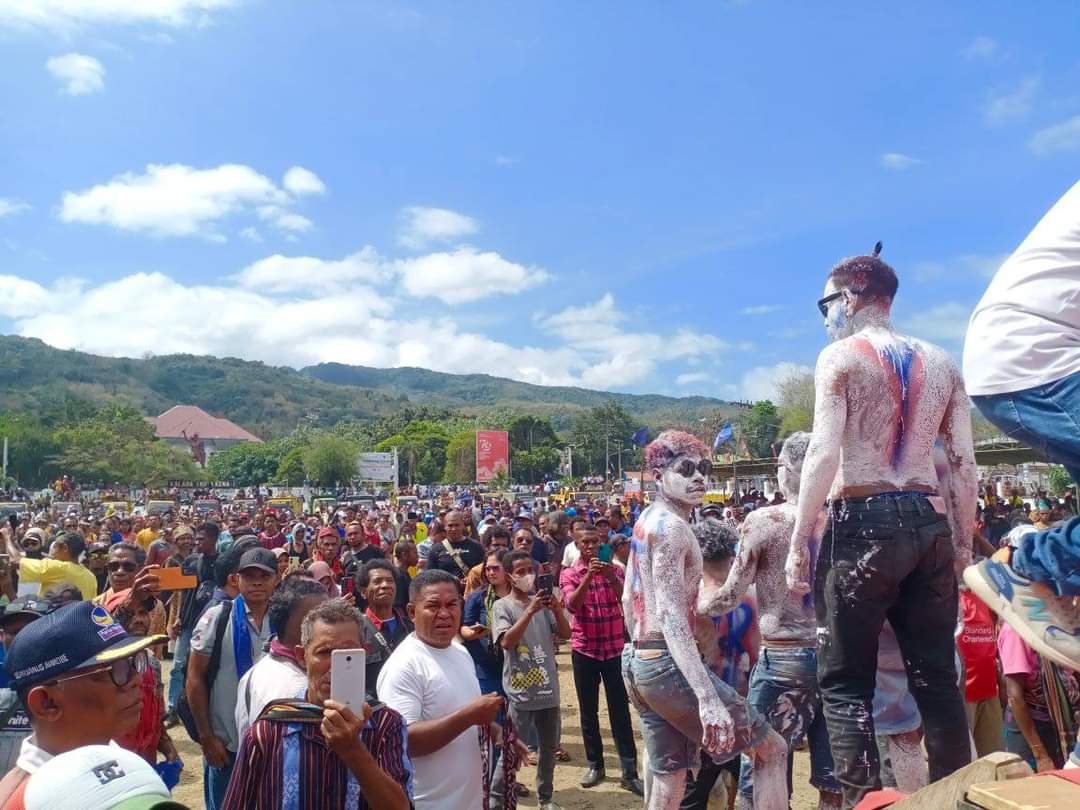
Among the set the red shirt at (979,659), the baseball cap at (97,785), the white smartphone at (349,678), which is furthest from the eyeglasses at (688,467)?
the baseball cap at (97,785)

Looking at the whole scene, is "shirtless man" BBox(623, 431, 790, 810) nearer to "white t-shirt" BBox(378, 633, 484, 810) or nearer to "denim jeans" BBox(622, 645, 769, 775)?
"denim jeans" BBox(622, 645, 769, 775)

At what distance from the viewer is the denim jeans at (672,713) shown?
331 centimetres

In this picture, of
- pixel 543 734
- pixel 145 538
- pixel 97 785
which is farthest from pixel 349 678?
pixel 145 538

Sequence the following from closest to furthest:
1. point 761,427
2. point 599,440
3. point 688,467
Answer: point 688,467
point 761,427
point 599,440

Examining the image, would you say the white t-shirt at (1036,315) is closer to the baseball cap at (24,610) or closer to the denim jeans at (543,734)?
the baseball cap at (24,610)

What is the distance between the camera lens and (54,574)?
652 centimetres

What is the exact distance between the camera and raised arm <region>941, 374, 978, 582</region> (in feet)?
9.77

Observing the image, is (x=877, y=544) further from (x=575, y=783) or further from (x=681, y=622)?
(x=575, y=783)

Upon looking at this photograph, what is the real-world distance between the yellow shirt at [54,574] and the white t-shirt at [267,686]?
13.6ft

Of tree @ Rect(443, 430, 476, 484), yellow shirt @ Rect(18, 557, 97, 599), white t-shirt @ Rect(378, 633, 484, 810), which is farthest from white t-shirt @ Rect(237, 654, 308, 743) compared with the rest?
tree @ Rect(443, 430, 476, 484)

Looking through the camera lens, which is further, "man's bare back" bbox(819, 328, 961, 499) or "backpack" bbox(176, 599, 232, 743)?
"backpack" bbox(176, 599, 232, 743)

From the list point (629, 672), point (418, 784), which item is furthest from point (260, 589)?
point (629, 672)

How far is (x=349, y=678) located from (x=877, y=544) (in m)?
1.73

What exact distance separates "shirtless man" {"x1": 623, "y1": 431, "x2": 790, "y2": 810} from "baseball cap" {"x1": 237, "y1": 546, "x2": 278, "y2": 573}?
2.08 meters
